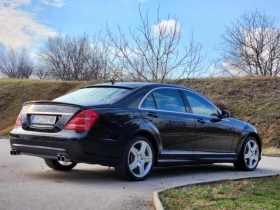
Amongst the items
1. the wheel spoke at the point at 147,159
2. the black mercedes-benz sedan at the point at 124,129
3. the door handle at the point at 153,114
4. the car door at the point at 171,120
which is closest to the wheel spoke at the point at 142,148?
the black mercedes-benz sedan at the point at 124,129

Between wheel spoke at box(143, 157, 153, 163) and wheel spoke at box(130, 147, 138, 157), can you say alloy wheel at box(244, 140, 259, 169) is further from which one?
wheel spoke at box(130, 147, 138, 157)

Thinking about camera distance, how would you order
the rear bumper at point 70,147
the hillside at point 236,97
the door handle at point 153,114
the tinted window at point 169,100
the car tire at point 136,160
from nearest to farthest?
the rear bumper at point 70,147 → the car tire at point 136,160 → the door handle at point 153,114 → the tinted window at point 169,100 → the hillside at point 236,97

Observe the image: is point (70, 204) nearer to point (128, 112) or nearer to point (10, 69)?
point (128, 112)

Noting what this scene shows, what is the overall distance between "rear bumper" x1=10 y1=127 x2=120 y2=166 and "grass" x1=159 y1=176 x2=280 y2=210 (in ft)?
3.85

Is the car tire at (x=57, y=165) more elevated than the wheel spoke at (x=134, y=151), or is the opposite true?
the wheel spoke at (x=134, y=151)

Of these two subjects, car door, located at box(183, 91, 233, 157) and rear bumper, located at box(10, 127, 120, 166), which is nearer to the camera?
rear bumper, located at box(10, 127, 120, 166)

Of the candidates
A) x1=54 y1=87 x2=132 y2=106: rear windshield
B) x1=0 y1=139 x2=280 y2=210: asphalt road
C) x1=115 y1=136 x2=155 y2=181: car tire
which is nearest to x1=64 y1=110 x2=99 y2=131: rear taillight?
x1=54 y1=87 x2=132 y2=106: rear windshield

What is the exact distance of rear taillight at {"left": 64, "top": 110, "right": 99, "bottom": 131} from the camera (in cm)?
600

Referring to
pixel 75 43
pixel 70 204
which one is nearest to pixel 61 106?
pixel 70 204

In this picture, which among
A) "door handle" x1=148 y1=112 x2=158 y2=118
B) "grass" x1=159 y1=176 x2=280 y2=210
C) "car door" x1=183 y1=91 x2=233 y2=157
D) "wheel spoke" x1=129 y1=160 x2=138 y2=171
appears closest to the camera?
"grass" x1=159 y1=176 x2=280 y2=210

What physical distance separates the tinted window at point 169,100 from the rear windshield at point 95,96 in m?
0.60

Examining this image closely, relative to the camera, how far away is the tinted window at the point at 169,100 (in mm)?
7184

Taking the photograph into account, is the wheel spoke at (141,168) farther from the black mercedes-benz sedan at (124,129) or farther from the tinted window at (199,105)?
the tinted window at (199,105)

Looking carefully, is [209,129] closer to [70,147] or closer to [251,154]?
[251,154]
